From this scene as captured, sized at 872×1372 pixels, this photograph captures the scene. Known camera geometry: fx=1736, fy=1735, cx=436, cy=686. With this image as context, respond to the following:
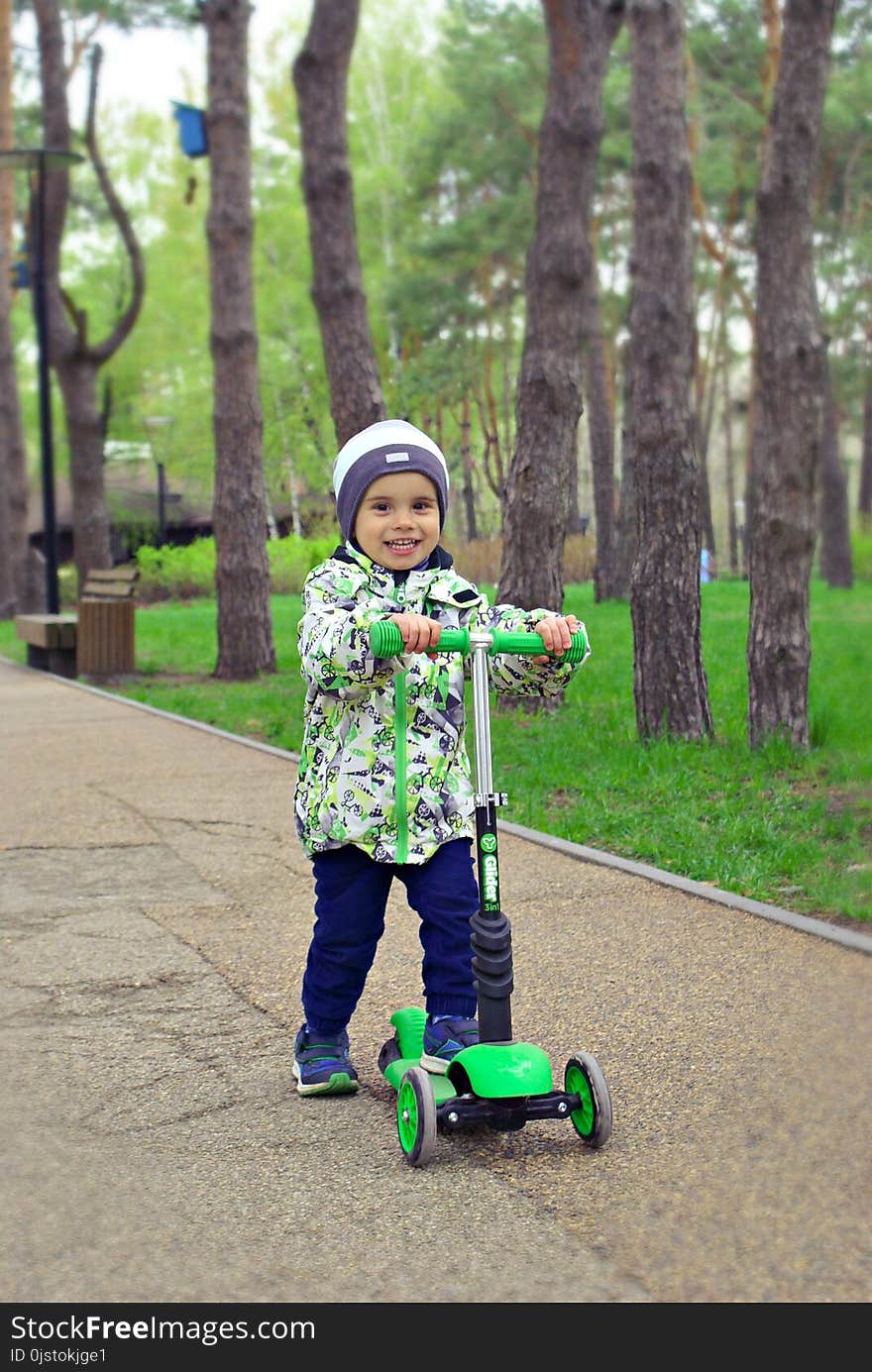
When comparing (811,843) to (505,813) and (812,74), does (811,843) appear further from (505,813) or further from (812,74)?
(812,74)

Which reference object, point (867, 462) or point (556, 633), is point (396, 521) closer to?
point (556, 633)

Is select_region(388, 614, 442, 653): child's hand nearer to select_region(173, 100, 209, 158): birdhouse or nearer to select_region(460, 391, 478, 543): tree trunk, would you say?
select_region(173, 100, 209, 158): birdhouse

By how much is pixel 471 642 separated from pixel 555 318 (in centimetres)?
865

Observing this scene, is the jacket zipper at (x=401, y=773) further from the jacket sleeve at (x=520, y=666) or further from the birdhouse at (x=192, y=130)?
the birdhouse at (x=192, y=130)

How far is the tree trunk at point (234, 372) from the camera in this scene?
16.2m

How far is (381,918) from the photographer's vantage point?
166 inches

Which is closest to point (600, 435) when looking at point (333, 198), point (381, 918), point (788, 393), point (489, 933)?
point (333, 198)

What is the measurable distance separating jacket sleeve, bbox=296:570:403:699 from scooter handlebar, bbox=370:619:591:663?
0.31 feet

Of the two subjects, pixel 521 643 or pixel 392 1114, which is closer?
pixel 521 643

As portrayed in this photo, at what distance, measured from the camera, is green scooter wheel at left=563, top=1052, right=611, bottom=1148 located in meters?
3.76

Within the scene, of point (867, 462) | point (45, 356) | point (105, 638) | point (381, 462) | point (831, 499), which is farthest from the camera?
point (867, 462)

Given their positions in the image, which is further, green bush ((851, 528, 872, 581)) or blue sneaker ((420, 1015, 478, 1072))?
green bush ((851, 528, 872, 581))

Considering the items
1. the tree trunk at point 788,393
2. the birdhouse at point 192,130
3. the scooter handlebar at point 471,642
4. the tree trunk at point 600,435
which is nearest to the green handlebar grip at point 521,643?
the scooter handlebar at point 471,642

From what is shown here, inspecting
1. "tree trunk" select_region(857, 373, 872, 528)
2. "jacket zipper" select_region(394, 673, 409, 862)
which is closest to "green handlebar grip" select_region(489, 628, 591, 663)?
"jacket zipper" select_region(394, 673, 409, 862)
